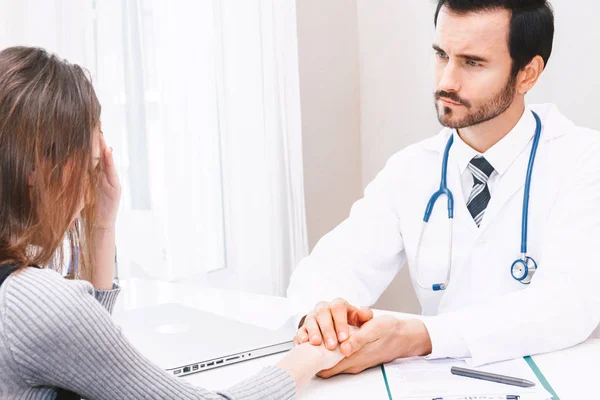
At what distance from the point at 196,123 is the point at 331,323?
1106 mm

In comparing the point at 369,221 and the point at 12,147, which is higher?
the point at 12,147

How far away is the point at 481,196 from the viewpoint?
1.52 m

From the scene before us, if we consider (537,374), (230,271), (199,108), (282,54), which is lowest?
(230,271)

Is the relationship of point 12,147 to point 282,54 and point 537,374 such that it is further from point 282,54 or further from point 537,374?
point 282,54

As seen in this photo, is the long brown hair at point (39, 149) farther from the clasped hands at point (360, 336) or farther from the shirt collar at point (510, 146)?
the shirt collar at point (510, 146)

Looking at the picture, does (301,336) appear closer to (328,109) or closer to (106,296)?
(106,296)

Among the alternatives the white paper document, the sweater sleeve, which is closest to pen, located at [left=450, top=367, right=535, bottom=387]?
the white paper document

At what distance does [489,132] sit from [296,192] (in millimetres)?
912

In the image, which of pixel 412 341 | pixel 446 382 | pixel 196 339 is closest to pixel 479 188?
pixel 412 341

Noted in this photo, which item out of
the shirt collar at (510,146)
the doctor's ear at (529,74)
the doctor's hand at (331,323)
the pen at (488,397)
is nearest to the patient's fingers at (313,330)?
the doctor's hand at (331,323)

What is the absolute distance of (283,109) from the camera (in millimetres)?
2287

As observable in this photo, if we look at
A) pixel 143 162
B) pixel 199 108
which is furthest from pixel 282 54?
pixel 143 162

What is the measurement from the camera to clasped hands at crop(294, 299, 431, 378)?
1.04 metres

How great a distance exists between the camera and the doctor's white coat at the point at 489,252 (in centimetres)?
113
